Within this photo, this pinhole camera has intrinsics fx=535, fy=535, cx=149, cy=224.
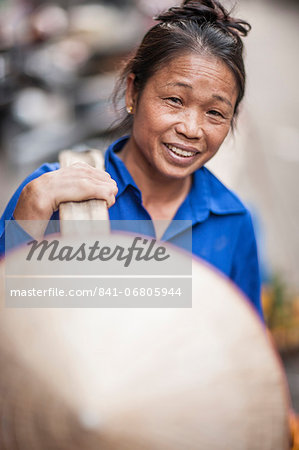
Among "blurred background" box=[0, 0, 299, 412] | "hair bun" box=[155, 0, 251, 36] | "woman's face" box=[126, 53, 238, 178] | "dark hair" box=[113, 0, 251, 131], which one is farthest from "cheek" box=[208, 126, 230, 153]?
"blurred background" box=[0, 0, 299, 412]

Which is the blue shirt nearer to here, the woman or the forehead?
the woman

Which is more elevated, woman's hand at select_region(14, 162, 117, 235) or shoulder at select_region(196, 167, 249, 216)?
woman's hand at select_region(14, 162, 117, 235)

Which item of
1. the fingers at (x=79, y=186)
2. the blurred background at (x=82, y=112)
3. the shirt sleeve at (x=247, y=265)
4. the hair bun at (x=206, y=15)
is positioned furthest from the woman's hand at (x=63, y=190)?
the blurred background at (x=82, y=112)

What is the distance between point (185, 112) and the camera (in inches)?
40.9

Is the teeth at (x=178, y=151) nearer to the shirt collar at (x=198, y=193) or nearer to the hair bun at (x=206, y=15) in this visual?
the shirt collar at (x=198, y=193)

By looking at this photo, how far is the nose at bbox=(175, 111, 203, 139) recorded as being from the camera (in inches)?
40.8

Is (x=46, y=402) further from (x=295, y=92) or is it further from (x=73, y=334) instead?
(x=295, y=92)

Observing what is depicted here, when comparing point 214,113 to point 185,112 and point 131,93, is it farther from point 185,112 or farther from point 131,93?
point 131,93

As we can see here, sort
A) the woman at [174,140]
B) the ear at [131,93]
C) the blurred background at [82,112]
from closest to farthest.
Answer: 1. the woman at [174,140]
2. the ear at [131,93]
3. the blurred background at [82,112]

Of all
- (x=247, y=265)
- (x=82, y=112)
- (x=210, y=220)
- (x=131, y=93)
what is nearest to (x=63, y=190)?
(x=131, y=93)

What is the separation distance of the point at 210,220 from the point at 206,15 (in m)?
0.47

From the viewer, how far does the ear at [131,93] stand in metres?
1.19

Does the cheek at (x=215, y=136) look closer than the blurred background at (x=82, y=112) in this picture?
Yes

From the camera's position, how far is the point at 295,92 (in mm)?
6879
